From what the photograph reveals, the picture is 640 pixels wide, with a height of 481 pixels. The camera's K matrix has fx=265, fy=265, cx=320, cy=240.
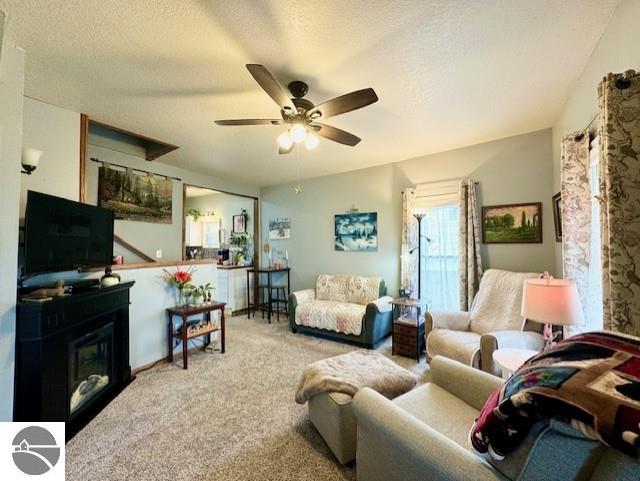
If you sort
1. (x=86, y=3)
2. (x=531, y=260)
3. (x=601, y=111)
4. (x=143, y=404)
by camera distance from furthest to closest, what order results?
(x=531, y=260)
(x=143, y=404)
(x=86, y=3)
(x=601, y=111)

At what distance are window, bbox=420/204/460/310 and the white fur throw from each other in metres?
1.99

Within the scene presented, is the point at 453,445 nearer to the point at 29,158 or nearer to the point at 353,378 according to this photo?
the point at 353,378

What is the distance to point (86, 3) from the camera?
1408mm

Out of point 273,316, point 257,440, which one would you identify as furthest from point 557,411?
point 273,316

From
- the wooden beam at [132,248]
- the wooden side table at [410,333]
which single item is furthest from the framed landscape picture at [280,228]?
the wooden side table at [410,333]

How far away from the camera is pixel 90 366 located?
2.28 metres

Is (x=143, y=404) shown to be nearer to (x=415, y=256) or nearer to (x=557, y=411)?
(x=557, y=411)

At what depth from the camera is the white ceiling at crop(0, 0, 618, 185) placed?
4.76ft

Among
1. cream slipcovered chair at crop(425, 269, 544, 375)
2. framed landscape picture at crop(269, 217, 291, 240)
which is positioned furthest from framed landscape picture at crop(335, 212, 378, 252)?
cream slipcovered chair at crop(425, 269, 544, 375)

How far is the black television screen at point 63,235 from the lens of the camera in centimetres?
182

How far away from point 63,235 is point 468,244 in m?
4.04

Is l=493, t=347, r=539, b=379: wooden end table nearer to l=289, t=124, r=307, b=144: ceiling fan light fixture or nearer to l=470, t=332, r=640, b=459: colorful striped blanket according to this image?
l=470, t=332, r=640, b=459: colorful striped blanket

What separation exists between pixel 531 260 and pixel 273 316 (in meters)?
4.16

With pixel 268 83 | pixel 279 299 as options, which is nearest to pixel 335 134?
pixel 268 83
